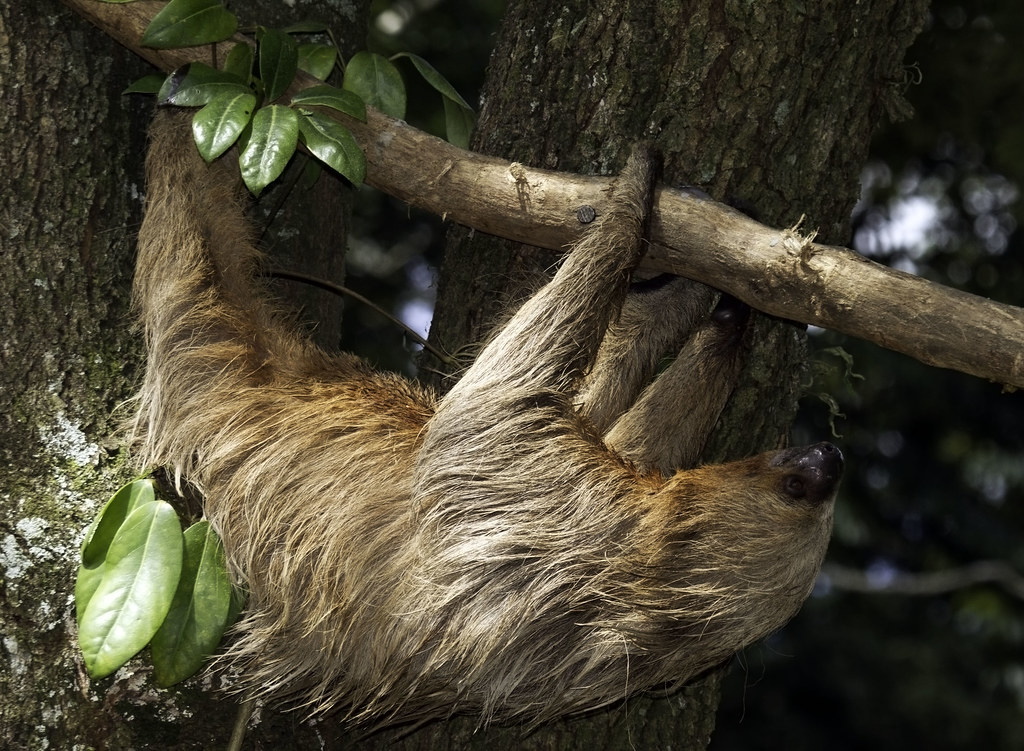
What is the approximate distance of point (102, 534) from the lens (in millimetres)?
3965

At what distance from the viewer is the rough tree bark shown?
418 centimetres

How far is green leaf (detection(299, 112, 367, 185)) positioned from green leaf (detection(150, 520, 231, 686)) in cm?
143

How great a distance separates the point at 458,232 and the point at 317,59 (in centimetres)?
100

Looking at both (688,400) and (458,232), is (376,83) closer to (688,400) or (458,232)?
(458,232)

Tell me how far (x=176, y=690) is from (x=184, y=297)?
1589 millimetres

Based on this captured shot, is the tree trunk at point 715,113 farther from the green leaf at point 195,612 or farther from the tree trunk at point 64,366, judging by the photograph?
the tree trunk at point 64,366

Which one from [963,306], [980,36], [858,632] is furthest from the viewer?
[858,632]

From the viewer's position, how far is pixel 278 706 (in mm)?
4570

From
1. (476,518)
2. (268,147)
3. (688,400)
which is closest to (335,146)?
(268,147)

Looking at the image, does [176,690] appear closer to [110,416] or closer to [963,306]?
[110,416]

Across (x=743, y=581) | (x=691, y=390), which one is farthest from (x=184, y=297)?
(x=743, y=581)

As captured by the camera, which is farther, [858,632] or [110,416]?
[858,632]

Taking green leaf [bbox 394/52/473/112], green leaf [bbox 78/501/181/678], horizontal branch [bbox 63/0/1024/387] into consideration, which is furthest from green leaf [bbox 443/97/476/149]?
green leaf [bbox 78/501/181/678]

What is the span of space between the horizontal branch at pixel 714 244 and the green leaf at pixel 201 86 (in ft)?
0.80
